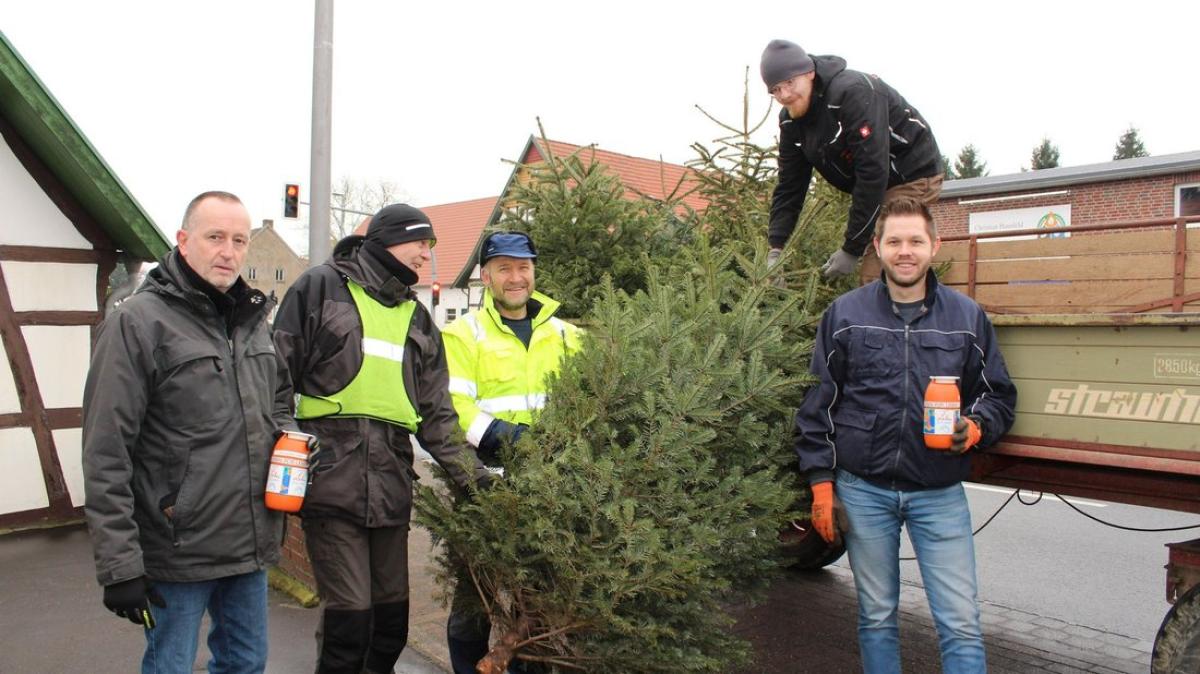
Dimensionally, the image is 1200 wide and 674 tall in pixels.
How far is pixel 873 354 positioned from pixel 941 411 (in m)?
0.34

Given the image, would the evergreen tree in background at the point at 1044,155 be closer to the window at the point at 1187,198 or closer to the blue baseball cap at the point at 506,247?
the window at the point at 1187,198

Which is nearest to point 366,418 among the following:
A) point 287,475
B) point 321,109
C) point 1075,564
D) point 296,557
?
point 287,475

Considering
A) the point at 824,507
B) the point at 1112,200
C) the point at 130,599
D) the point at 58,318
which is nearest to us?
the point at 130,599

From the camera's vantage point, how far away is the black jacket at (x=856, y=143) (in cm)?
401

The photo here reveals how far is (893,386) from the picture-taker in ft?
11.3

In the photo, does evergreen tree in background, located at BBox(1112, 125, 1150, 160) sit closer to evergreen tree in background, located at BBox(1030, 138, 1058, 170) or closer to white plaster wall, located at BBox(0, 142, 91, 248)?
evergreen tree in background, located at BBox(1030, 138, 1058, 170)

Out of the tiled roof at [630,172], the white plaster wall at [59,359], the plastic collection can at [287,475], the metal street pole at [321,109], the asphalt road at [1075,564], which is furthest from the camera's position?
the white plaster wall at [59,359]

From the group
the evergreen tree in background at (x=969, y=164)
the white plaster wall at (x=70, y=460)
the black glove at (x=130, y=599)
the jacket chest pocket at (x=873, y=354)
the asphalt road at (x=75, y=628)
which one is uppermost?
the evergreen tree in background at (x=969, y=164)

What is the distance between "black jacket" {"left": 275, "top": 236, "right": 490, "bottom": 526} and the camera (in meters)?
3.49

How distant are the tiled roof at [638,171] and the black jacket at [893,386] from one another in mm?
2571

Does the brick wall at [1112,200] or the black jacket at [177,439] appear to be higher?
the brick wall at [1112,200]

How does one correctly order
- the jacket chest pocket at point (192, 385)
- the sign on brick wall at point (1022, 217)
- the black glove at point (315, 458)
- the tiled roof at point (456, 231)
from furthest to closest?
the tiled roof at point (456, 231)
the sign on brick wall at point (1022, 217)
the black glove at point (315, 458)
the jacket chest pocket at point (192, 385)

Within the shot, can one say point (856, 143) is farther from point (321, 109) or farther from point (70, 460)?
point (70, 460)

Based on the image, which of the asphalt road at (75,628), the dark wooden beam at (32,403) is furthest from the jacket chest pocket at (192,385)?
the dark wooden beam at (32,403)
